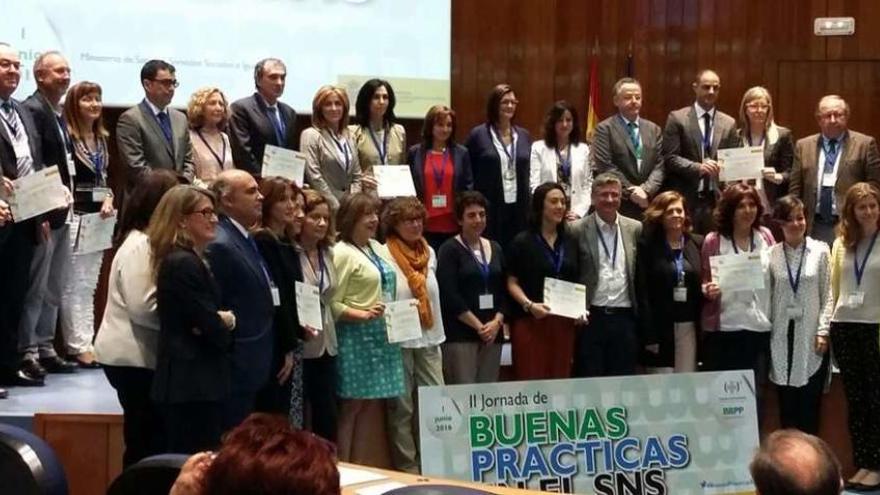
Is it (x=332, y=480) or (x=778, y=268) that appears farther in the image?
(x=778, y=268)

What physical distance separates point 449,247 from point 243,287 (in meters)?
1.78

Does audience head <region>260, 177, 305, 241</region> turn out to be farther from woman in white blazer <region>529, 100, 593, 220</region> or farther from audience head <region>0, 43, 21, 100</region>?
woman in white blazer <region>529, 100, 593, 220</region>

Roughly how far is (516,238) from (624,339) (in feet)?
2.47

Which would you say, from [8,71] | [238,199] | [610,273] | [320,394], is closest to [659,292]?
[610,273]

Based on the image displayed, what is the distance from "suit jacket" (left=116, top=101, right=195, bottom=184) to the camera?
20.1 ft

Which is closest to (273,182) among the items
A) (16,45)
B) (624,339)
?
(624,339)

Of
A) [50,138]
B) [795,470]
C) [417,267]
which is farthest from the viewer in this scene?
[417,267]

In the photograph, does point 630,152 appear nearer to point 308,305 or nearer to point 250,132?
point 250,132

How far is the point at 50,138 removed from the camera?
5793 mm

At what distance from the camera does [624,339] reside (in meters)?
6.24

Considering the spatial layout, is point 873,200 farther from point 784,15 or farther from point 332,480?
point 332,480

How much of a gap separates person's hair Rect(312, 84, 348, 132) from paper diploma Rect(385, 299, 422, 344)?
53.4 inches

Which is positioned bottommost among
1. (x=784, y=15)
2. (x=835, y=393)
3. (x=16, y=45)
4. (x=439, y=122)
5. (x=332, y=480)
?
(x=835, y=393)

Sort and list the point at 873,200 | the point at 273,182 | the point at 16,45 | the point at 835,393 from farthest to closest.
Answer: the point at 16,45
the point at 835,393
the point at 873,200
the point at 273,182
